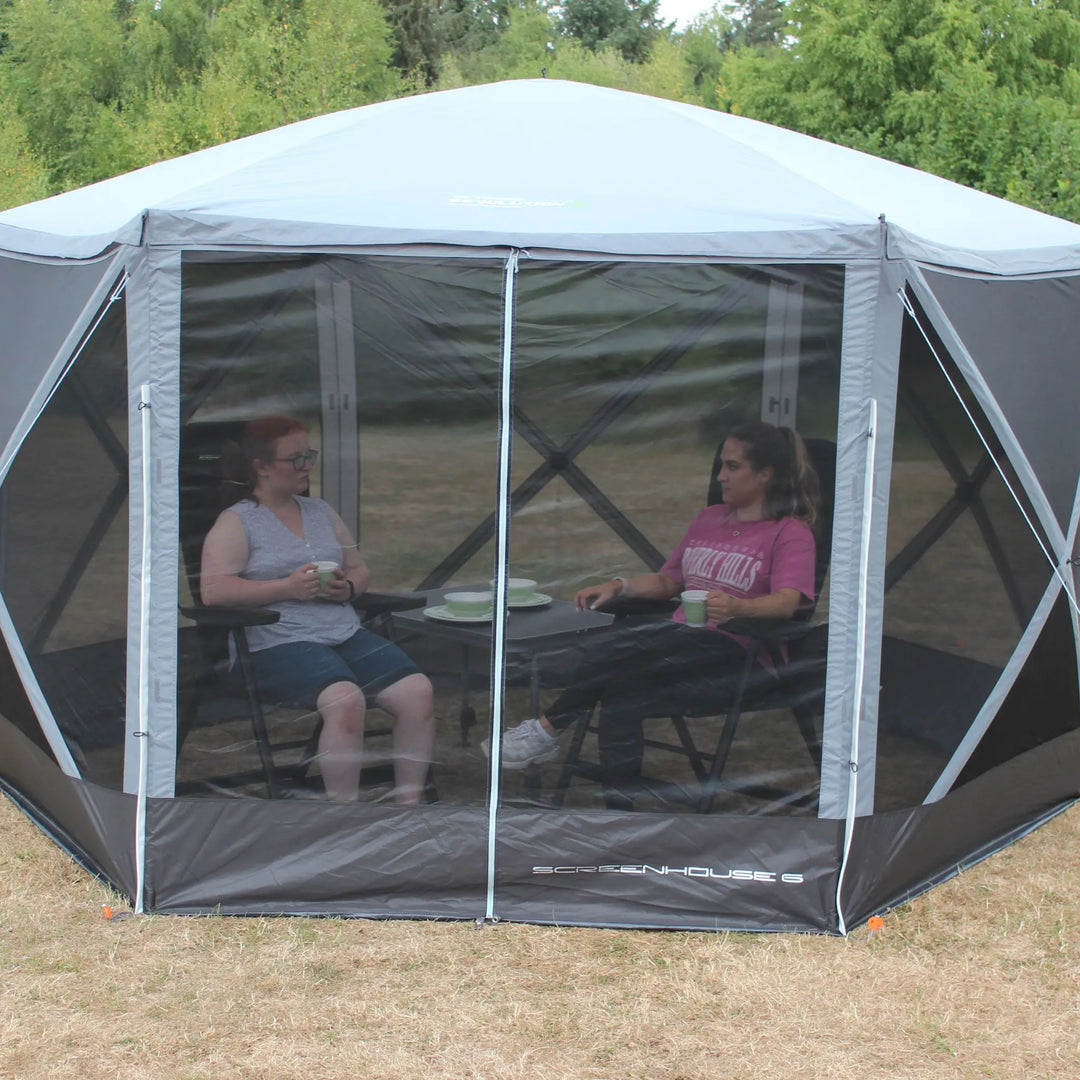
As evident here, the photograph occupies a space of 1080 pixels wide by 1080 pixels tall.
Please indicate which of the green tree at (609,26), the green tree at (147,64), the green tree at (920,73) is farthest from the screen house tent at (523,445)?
the green tree at (609,26)

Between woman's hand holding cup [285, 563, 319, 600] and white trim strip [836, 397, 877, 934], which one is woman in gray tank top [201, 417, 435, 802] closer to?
woman's hand holding cup [285, 563, 319, 600]

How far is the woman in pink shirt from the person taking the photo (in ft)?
11.7

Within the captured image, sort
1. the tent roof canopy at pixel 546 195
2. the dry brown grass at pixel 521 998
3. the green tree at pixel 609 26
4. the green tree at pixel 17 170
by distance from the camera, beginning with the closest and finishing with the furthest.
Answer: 1. the dry brown grass at pixel 521 998
2. the tent roof canopy at pixel 546 195
3. the green tree at pixel 17 170
4. the green tree at pixel 609 26

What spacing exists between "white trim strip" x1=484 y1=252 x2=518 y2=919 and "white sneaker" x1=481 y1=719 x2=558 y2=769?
3.0 inches

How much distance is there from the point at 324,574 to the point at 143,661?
1.87ft

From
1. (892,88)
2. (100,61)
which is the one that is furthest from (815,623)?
(100,61)

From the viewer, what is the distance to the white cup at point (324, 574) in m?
3.71

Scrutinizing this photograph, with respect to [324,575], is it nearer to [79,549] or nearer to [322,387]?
[322,387]

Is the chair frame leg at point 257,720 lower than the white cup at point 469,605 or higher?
lower

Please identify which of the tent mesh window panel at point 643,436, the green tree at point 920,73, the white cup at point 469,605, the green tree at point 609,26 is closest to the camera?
the tent mesh window panel at point 643,436

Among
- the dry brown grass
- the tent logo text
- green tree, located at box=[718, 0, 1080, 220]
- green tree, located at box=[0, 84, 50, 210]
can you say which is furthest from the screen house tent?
green tree, located at box=[0, 84, 50, 210]

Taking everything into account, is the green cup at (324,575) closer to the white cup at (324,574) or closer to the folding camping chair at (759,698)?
the white cup at (324,574)

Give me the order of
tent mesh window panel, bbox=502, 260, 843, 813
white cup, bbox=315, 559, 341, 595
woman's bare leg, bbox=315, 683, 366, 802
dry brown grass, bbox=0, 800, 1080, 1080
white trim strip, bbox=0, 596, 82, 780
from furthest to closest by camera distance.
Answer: white trim strip, bbox=0, 596, 82, 780 < white cup, bbox=315, 559, 341, 595 < woman's bare leg, bbox=315, 683, 366, 802 < tent mesh window panel, bbox=502, 260, 843, 813 < dry brown grass, bbox=0, 800, 1080, 1080

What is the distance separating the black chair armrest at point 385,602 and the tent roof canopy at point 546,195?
3.80 ft
